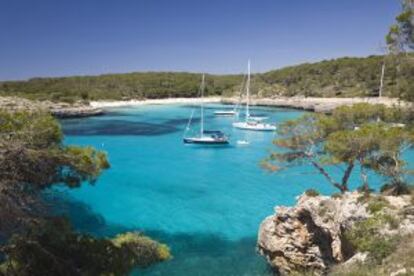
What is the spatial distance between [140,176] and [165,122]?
46017 millimetres

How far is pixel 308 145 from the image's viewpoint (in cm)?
2175

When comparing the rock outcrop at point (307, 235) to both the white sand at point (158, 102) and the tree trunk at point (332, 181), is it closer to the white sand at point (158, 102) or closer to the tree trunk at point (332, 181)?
the tree trunk at point (332, 181)

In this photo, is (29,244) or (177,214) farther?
(177,214)

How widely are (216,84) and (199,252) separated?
140 m

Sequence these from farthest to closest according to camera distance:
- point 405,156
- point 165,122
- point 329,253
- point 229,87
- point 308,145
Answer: point 229,87 → point 165,122 → point 405,156 → point 308,145 → point 329,253

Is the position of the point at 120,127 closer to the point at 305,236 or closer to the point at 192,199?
the point at 192,199

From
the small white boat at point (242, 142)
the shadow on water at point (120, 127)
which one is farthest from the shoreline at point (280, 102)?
the small white boat at point (242, 142)

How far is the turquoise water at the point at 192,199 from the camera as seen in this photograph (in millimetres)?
19516

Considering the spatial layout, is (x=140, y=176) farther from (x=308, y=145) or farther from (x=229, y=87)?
(x=229, y=87)

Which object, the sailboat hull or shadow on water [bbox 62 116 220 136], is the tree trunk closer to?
the sailboat hull

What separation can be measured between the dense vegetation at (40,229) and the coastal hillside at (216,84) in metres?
85.7

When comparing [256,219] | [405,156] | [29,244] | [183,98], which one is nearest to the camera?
[29,244]

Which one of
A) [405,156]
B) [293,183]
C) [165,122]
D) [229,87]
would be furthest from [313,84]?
[293,183]

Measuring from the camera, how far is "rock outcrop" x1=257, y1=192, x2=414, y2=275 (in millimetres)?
16609
